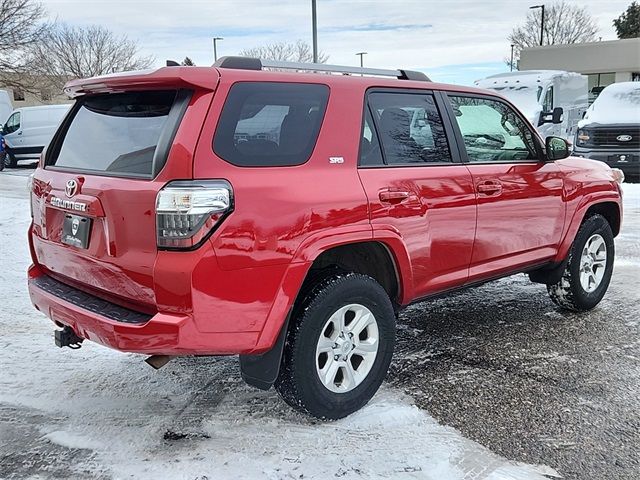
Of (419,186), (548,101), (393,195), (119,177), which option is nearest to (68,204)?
(119,177)

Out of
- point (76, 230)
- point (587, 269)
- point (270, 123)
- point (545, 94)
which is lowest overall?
point (587, 269)

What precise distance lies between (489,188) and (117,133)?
2360 millimetres

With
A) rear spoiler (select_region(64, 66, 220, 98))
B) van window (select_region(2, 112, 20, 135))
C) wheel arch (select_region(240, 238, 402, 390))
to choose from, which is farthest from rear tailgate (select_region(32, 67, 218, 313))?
van window (select_region(2, 112, 20, 135))

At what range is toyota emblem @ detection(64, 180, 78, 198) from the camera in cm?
313

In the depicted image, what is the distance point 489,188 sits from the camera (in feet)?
13.5

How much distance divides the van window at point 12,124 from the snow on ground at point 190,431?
59.3 feet

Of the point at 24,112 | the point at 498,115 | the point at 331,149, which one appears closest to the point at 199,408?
the point at 331,149

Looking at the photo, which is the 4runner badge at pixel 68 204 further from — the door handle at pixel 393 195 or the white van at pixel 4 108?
the white van at pixel 4 108

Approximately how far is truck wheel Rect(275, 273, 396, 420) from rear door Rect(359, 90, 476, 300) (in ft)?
1.05

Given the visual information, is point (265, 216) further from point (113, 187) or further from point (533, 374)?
point (533, 374)

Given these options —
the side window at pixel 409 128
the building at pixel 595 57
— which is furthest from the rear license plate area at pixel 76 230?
the building at pixel 595 57

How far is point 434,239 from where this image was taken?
148 inches

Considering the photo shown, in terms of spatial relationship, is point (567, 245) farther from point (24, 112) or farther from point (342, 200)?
point (24, 112)

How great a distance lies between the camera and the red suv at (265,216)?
279 centimetres
